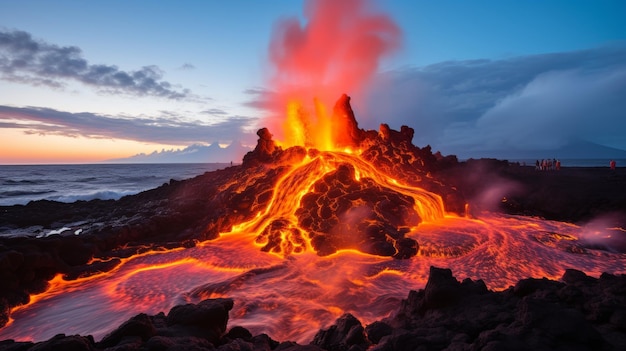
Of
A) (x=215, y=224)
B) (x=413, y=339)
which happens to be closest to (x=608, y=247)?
(x=413, y=339)

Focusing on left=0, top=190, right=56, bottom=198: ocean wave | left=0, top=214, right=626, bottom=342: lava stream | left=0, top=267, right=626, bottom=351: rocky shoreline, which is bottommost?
left=0, top=190, right=56, bottom=198: ocean wave

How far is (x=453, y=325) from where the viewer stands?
653cm

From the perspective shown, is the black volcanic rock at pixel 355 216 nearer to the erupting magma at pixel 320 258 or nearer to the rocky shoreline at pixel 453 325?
the erupting magma at pixel 320 258

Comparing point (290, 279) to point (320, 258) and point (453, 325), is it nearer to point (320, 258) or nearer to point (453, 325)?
point (320, 258)

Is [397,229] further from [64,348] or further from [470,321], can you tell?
[64,348]

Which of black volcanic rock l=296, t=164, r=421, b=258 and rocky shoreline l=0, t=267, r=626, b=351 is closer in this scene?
rocky shoreline l=0, t=267, r=626, b=351

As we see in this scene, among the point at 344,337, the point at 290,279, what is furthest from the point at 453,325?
the point at 290,279

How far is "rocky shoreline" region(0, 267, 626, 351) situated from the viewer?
531cm

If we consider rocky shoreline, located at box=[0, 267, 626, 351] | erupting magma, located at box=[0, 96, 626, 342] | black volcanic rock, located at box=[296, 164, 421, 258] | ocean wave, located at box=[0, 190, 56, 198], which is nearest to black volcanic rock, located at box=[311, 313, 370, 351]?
rocky shoreline, located at box=[0, 267, 626, 351]

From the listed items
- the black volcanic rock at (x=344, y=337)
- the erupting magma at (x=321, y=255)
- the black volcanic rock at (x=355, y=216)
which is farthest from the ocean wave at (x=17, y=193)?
the black volcanic rock at (x=344, y=337)

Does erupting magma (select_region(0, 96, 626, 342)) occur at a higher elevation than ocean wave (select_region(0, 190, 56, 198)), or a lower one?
higher

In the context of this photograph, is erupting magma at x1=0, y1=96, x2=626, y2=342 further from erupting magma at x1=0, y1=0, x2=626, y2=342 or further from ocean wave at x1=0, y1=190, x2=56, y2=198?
ocean wave at x1=0, y1=190, x2=56, y2=198

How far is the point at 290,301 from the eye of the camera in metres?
11.9

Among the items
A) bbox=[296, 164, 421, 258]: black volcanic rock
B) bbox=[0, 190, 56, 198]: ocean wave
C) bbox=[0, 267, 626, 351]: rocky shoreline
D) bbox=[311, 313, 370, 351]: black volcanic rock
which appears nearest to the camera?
bbox=[0, 267, 626, 351]: rocky shoreline
